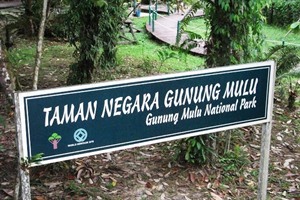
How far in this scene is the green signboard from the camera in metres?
2.35

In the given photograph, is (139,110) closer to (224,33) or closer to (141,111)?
(141,111)

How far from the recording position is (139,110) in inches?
104

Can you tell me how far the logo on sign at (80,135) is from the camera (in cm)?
245

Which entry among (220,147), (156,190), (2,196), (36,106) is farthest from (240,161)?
(36,106)

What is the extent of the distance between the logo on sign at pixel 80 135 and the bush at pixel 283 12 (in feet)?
49.9

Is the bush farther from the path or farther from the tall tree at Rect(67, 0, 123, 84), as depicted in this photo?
the tall tree at Rect(67, 0, 123, 84)

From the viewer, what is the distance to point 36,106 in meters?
2.31

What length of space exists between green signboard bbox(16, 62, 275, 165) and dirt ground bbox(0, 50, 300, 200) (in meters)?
1.18

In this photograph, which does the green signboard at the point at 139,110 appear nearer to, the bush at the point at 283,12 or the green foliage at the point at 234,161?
the green foliage at the point at 234,161

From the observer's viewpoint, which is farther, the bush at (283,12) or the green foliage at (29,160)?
the bush at (283,12)

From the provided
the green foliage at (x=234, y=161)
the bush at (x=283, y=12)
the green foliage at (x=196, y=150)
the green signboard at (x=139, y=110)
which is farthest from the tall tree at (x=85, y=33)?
the bush at (x=283, y=12)

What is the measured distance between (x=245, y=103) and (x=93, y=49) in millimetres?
3275

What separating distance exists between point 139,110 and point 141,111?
2cm

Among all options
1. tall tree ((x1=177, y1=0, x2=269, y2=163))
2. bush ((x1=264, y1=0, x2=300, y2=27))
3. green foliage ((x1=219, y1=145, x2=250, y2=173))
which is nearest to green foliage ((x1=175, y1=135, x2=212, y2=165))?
tall tree ((x1=177, y1=0, x2=269, y2=163))
